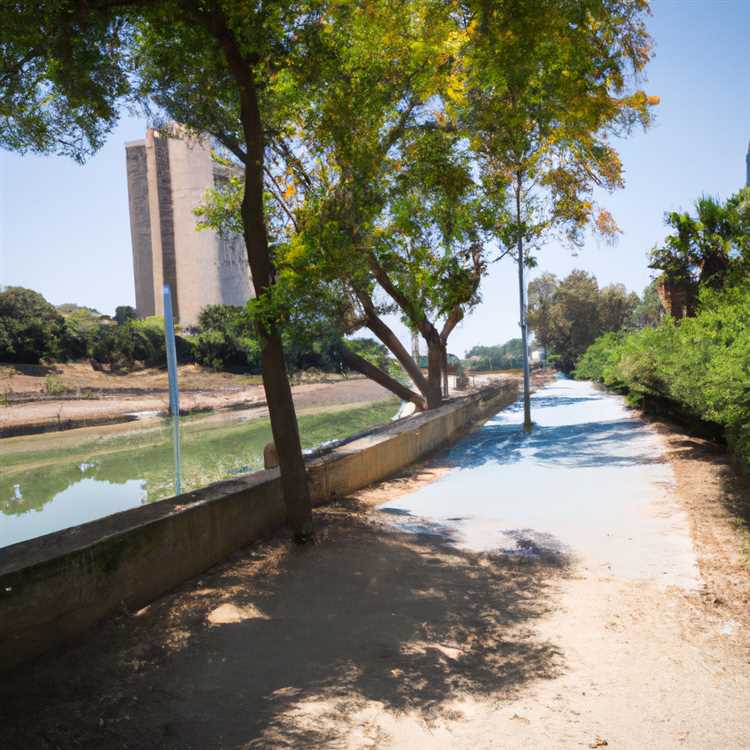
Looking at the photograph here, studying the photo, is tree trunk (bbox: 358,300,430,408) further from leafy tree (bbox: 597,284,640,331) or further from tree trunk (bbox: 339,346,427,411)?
leafy tree (bbox: 597,284,640,331)

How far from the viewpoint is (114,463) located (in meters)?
20.1

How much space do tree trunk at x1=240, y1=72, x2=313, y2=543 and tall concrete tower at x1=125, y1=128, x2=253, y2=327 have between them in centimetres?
6671

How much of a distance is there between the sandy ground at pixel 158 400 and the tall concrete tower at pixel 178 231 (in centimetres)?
2734

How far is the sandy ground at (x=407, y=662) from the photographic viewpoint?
11.1 feet

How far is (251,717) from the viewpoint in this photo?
3.51 metres

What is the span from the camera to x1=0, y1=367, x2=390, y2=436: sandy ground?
27.7 m

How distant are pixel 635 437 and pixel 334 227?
9419 millimetres

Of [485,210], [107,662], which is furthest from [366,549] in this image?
[485,210]

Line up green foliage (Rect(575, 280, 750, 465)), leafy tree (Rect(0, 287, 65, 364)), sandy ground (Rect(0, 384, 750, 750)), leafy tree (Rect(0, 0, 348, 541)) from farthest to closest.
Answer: leafy tree (Rect(0, 287, 65, 364))
green foliage (Rect(575, 280, 750, 465))
leafy tree (Rect(0, 0, 348, 541))
sandy ground (Rect(0, 384, 750, 750))

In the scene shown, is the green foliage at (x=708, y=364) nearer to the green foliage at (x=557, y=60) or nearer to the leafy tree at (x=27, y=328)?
the green foliage at (x=557, y=60)

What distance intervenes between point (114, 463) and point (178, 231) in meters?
58.3

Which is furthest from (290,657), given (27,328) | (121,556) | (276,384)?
(27,328)

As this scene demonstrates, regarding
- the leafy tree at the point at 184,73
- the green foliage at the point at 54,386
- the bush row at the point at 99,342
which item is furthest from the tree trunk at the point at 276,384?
the green foliage at the point at 54,386

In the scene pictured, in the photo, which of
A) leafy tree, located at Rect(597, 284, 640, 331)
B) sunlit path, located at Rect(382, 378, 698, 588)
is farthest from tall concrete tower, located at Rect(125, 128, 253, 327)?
sunlit path, located at Rect(382, 378, 698, 588)
